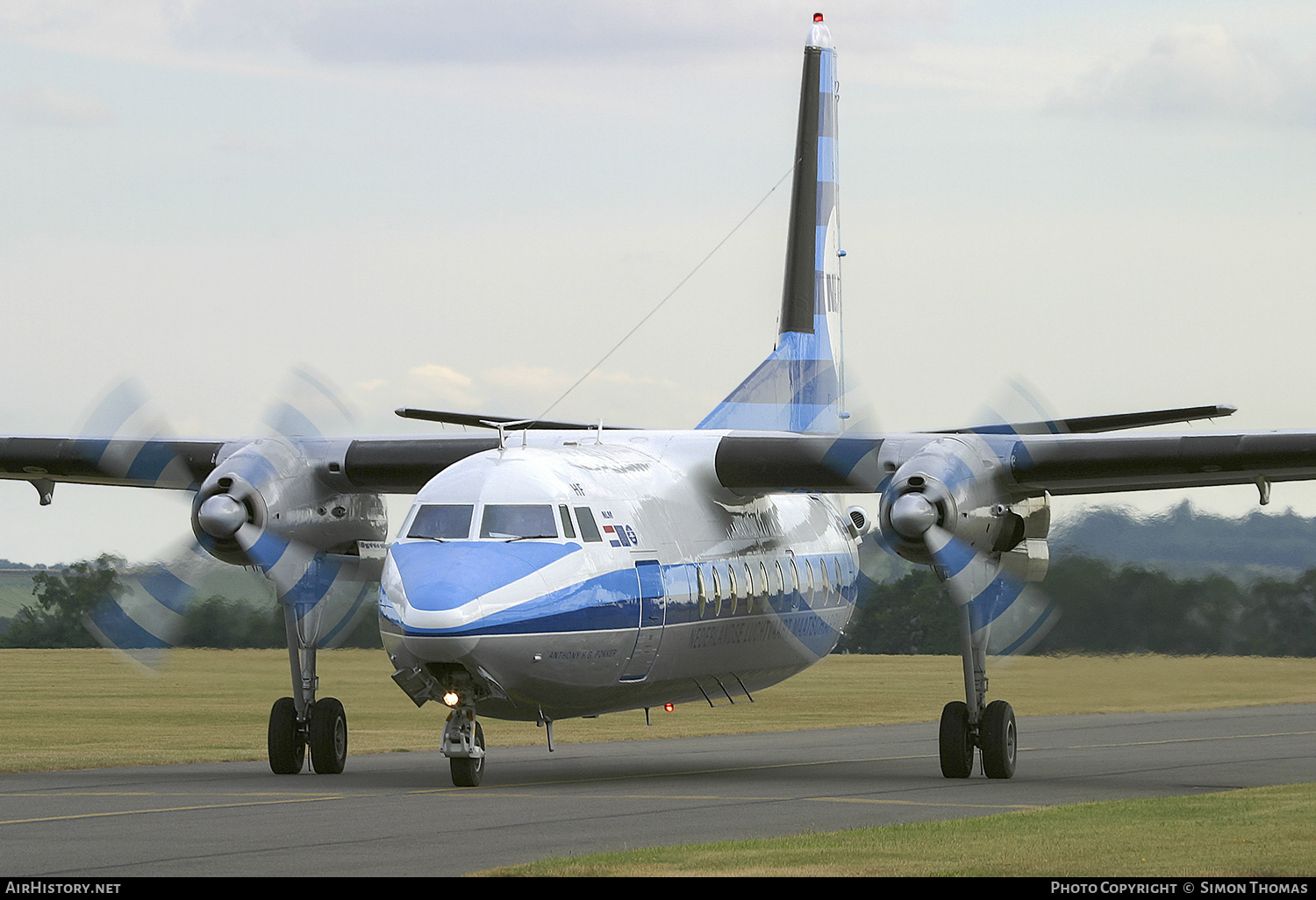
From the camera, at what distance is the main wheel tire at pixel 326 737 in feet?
70.9

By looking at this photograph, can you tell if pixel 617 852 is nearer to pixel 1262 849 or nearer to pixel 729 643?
pixel 1262 849

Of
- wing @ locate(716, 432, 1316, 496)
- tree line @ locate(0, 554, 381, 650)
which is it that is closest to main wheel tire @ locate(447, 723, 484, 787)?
wing @ locate(716, 432, 1316, 496)

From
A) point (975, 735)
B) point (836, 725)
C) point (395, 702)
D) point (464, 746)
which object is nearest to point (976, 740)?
point (975, 735)

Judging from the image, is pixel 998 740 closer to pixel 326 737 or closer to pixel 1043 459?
pixel 1043 459

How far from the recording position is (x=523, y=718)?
18.6 m

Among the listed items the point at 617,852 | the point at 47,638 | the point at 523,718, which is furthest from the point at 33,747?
the point at 47,638

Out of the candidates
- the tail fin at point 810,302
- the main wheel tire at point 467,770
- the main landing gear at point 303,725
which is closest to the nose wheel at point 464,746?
the main wheel tire at point 467,770

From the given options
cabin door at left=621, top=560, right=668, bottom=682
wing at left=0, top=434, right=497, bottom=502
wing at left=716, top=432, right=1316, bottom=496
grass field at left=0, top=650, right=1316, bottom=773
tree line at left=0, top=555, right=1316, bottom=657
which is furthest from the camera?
grass field at left=0, top=650, right=1316, bottom=773

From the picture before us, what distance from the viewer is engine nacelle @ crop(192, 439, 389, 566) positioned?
20672 millimetres

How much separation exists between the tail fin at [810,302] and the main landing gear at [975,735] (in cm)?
616

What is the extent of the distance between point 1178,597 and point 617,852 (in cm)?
2079

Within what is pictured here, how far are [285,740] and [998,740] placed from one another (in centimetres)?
860

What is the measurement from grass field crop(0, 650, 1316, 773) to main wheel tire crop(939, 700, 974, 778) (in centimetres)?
78

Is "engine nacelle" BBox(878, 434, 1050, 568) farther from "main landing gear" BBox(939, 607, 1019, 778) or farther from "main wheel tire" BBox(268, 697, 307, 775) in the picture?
"main wheel tire" BBox(268, 697, 307, 775)
